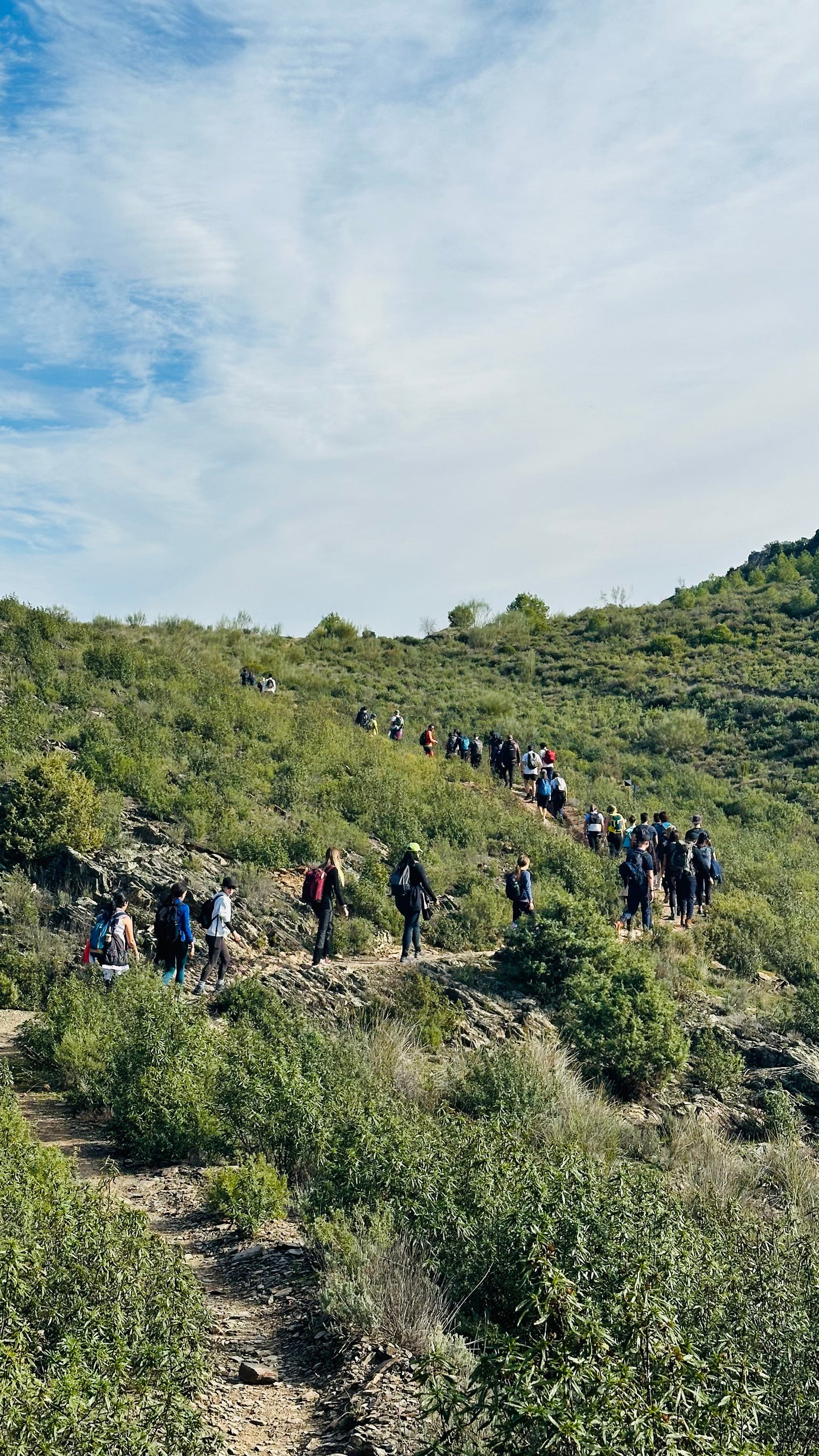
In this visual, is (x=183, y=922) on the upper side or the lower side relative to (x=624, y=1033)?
upper

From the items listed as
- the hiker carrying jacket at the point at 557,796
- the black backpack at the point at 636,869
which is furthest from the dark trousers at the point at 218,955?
the hiker carrying jacket at the point at 557,796

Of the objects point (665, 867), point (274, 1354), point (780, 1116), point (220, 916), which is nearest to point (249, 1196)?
point (274, 1354)

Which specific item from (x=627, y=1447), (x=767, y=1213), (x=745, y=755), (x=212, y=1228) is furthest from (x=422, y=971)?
(x=745, y=755)

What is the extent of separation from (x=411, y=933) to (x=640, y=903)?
505 centimetres

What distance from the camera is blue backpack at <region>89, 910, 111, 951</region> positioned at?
12.5 meters

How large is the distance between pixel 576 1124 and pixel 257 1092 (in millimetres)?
3220

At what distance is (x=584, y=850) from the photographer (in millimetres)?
21266

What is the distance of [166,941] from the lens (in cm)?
1250

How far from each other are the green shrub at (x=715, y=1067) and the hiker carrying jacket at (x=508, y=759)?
45.5ft

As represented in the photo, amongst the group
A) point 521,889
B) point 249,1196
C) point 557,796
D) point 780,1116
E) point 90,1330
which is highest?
point 557,796

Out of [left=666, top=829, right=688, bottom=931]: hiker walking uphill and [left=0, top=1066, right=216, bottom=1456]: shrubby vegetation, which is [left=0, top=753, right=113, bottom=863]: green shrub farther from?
[left=666, top=829, right=688, bottom=931]: hiker walking uphill

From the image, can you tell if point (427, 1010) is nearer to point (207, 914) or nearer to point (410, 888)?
point (410, 888)

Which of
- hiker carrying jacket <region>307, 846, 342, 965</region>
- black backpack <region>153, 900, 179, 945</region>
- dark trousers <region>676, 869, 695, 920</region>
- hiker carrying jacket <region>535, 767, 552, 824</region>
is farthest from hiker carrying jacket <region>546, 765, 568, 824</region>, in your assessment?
black backpack <region>153, 900, 179, 945</region>

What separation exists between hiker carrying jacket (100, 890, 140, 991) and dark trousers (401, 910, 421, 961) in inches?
141
